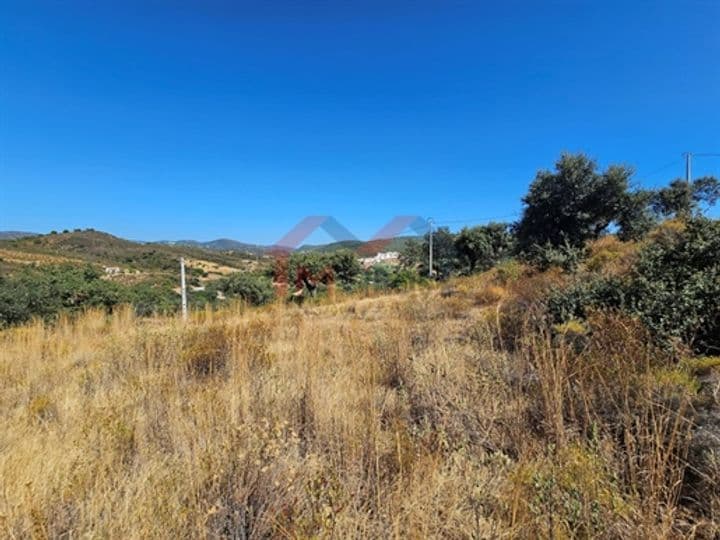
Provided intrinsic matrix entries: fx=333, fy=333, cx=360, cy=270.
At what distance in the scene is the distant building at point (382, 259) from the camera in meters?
21.8

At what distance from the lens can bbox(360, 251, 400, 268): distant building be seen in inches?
856

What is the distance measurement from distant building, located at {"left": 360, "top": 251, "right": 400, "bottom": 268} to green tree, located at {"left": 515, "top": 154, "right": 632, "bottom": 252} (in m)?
10.7

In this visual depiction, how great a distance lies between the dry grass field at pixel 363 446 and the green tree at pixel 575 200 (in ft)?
34.8

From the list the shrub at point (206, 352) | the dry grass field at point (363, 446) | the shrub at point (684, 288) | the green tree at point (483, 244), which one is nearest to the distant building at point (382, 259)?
the green tree at point (483, 244)

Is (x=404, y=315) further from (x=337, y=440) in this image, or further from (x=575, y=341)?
(x=337, y=440)

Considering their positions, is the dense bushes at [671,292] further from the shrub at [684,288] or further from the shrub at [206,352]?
the shrub at [206,352]

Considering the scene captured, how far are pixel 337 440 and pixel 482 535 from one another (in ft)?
2.91

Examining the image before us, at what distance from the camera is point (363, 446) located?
177 centimetres

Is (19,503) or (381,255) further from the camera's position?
(381,255)

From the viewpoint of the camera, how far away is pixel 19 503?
4.24 ft

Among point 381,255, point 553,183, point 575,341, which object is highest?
point 553,183

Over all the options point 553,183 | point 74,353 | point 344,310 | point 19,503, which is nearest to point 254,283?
point 344,310

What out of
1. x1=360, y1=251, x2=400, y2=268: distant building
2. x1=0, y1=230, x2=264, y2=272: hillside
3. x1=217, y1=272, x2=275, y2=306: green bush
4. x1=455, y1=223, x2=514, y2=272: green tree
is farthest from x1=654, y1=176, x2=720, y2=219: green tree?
x1=0, y1=230, x2=264, y2=272: hillside

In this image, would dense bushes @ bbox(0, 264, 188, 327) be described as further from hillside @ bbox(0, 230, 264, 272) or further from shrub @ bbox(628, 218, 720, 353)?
hillside @ bbox(0, 230, 264, 272)
